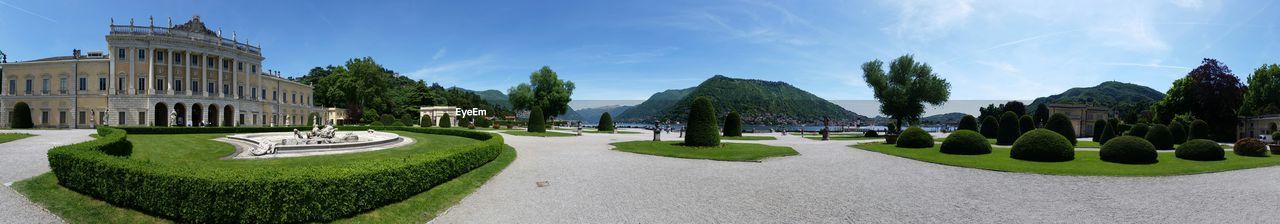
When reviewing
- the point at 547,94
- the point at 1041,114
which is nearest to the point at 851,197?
the point at 1041,114

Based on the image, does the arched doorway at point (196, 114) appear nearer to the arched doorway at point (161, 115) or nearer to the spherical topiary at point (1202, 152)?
the arched doorway at point (161, 115)

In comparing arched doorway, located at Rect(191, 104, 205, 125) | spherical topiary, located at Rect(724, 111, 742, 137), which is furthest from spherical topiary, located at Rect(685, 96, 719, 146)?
arched doorway, located at Rect(191, 104, 205, 125)

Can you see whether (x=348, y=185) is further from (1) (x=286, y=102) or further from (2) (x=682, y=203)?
(1) (x=286, y=102)

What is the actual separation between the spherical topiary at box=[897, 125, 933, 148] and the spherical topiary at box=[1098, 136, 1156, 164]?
25.4ft

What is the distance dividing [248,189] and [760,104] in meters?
150

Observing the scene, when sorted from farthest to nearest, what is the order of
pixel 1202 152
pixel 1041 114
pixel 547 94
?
1. pixel 547 94
2. pixel 1041 114
3. pixel 1202 152

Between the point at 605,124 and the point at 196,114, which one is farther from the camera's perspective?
the point at 196,114

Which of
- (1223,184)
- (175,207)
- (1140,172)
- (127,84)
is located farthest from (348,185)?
(127,84)

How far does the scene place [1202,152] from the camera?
1850cm

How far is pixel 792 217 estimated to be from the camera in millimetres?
7871

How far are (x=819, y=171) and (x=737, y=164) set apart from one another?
103 inches

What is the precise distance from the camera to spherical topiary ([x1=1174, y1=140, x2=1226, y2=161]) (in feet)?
60.4

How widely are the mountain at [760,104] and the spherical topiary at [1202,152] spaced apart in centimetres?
10574

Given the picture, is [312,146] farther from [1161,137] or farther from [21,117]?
[21,117]
